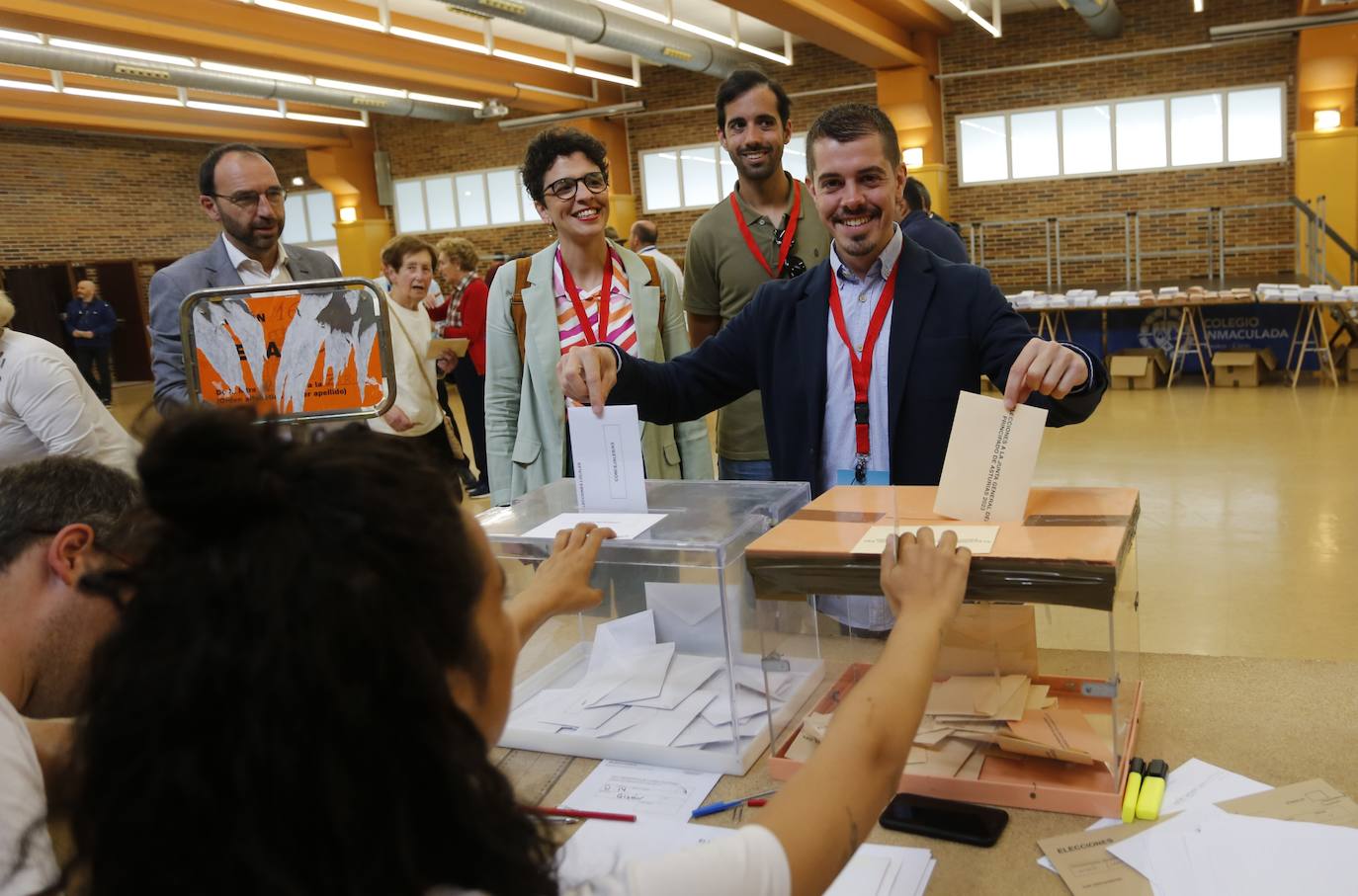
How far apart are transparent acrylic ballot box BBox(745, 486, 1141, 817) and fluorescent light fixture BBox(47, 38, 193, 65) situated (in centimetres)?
868

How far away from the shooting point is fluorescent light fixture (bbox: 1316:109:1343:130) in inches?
414

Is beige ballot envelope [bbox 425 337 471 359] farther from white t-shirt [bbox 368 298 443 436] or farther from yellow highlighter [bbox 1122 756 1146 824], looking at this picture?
yellow highlighter [bbox 1122 756 1146 824]

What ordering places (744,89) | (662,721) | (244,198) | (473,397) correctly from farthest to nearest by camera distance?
(473,397)
(744,89)
(244,198)
(662,721)

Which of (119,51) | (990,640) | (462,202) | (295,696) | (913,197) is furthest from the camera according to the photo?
(462,202)

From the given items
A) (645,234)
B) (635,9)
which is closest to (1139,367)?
(645,234)

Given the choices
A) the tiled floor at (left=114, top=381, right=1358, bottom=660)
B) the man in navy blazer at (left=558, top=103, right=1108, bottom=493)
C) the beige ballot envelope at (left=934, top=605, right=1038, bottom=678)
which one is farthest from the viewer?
the tiled floor at (left=114, top=381, right=1358, bottom=660)

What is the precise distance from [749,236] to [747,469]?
0.57m

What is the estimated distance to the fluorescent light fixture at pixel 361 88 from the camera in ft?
35.9

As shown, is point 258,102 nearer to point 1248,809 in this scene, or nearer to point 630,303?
point 630,303

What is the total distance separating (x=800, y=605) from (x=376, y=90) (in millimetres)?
11784

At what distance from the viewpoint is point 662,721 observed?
1445mm

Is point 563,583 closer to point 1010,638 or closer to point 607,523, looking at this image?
point 607,523

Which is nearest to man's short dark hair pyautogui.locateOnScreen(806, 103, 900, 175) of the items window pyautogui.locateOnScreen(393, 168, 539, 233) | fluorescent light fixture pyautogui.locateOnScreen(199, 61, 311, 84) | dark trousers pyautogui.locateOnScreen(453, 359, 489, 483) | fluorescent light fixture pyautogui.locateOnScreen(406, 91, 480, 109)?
dark trousers pyautogui.locateOnScreen(453, 359, 489, 483)

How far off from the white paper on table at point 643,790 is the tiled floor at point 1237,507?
1770mm
